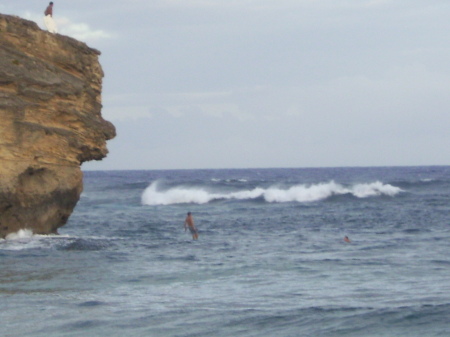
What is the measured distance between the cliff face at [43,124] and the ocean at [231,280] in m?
0.91

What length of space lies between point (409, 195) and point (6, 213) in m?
34.3

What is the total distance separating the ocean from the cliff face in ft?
2.99

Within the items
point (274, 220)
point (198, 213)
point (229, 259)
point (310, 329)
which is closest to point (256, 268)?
point (229, 259)

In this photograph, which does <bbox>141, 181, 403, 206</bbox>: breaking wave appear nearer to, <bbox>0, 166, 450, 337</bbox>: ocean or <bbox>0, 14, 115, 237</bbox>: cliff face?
<bbox>0, 166, 450, 337</bbox>: ocean

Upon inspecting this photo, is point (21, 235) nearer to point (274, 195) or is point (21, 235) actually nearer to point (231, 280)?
point (231, 280)

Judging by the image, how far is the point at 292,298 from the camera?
45.5ft

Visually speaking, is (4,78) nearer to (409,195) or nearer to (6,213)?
(6,213)

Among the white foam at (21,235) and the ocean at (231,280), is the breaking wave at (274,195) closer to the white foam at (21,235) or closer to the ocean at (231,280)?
the ocean at (231,280)

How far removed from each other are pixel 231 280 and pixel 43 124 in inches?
285

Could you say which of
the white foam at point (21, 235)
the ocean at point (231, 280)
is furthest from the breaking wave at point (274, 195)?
the white foam at point (21, 235)

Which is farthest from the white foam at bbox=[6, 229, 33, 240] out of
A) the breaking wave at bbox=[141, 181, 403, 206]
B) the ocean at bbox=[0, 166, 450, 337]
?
the breaking wave at bbox=[141, 181, 403, 206]

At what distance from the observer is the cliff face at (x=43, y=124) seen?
19.8m

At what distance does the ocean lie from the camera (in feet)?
39.4

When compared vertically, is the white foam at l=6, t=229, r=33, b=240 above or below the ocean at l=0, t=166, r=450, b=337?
above
